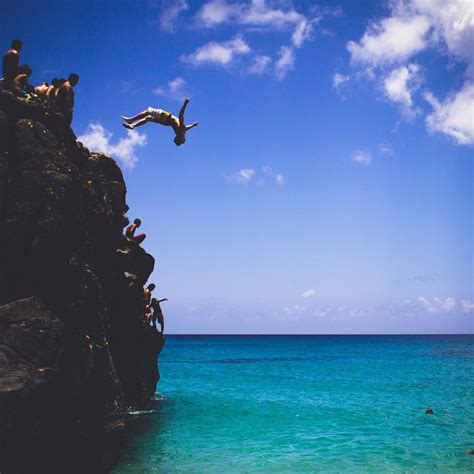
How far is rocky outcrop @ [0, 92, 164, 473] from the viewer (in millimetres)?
9836

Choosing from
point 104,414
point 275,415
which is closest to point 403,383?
point 275,415

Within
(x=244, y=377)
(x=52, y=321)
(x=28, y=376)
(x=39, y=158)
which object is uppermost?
(x=39, y=158)

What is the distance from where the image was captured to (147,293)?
26.9 meters

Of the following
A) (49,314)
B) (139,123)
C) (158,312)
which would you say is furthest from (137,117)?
(158,312)

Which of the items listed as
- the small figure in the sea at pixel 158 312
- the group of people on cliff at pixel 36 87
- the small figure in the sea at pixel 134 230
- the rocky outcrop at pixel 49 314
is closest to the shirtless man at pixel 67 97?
the group of people on cliff at pixel 36 87

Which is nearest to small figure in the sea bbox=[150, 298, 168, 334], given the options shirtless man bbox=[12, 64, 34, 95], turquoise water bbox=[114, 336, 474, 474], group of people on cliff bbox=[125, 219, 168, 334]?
group of people on cliff bbox=[125, 219, 168, 334]

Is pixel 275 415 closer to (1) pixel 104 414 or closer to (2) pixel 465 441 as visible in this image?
(2) pixel 465 441

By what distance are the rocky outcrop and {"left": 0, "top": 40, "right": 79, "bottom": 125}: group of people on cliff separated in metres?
0.62

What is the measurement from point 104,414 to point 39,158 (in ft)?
24.3

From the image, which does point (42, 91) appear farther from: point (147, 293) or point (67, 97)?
point (147, 293)

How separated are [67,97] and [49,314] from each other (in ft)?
24.2

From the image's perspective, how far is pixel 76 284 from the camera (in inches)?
477

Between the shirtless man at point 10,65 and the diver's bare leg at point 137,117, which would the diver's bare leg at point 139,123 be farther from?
the shirtless man at point 10,65

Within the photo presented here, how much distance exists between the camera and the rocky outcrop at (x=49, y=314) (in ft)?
32.3
